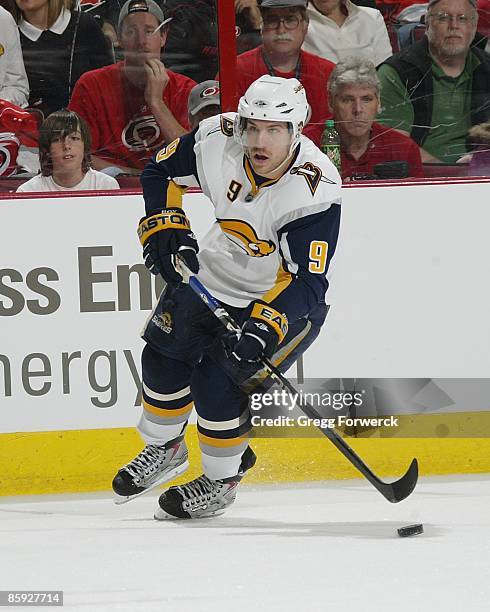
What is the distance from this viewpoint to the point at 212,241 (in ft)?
11.8

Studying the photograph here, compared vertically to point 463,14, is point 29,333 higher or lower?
lower

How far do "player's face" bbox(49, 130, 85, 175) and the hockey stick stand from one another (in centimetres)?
72

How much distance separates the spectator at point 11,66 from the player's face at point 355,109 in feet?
3.37

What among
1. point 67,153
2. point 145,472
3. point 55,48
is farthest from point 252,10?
point 145,472

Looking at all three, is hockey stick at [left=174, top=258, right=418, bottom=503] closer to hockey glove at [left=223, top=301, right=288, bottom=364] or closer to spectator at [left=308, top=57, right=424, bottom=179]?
hockey glove at [left=223, top=301, right=288, bottom=364]

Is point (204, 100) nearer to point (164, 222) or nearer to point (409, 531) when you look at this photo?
point (164, 222)

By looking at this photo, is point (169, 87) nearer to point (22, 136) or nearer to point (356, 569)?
point (22, 136)

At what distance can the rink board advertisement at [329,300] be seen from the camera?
3.90 meters

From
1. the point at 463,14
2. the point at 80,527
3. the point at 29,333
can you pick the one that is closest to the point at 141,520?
the point at 80,527

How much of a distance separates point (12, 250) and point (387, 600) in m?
1.81

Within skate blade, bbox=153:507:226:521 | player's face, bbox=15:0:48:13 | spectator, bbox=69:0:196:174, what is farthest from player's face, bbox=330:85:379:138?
skate blade, bbox=153:507:226:521

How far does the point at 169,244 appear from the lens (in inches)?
133

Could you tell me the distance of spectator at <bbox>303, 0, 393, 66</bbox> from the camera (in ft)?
12.9

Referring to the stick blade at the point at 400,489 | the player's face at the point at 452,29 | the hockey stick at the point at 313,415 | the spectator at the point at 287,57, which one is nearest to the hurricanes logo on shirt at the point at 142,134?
the spectator at the point at 287,57
